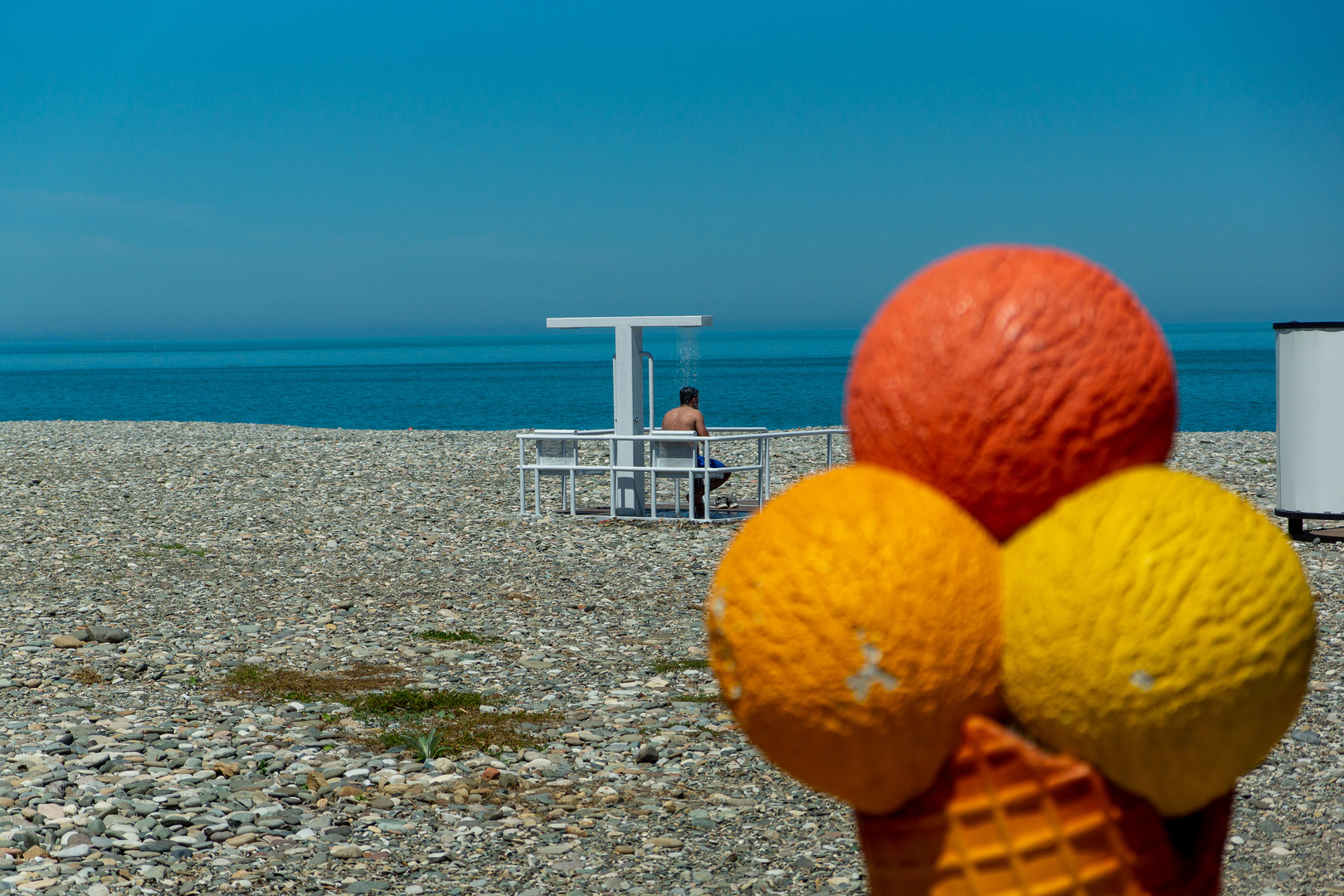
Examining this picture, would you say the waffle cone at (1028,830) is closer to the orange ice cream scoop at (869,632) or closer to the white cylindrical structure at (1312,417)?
the orange ice cream scoop at (869,632)

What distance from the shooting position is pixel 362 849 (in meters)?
4.35

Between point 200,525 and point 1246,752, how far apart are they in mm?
11799

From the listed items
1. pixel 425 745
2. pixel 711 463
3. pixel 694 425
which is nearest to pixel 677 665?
pixel 425 745

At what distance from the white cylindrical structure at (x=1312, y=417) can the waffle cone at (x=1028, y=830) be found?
360 inches

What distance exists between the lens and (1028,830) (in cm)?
180

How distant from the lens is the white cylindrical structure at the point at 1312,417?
31.6ft

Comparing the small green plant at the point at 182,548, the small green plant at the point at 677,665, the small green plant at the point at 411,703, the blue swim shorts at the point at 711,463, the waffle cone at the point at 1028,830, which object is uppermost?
the waffle cone at the point at 1028,830

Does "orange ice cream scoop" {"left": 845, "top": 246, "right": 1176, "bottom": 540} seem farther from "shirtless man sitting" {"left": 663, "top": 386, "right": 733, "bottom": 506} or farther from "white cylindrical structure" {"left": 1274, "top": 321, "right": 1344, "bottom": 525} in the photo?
"shirtless man sitting" {"left": 663, "top": 386, "right": 733, "bottom": 506}

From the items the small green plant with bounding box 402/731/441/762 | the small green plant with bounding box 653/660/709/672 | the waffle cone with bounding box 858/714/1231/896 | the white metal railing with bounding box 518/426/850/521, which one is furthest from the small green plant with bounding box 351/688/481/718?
the white metal railing with bounding box 518/426/850/521

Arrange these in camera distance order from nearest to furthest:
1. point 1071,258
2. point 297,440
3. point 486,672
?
point 1071,258
point 486,672
point 297,440

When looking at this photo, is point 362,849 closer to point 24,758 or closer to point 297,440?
point 24,758

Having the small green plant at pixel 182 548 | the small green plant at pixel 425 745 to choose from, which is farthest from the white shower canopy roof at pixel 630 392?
the small green plant at pixel 425 745

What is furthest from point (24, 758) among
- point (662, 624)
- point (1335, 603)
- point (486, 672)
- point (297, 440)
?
point (297, 440)

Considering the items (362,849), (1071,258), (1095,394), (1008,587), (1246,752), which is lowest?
(362,849)
